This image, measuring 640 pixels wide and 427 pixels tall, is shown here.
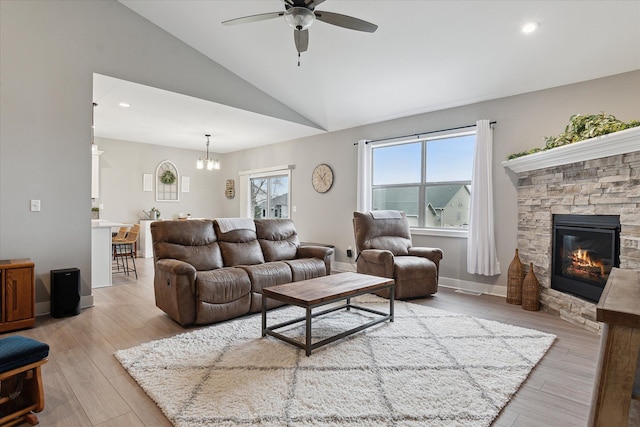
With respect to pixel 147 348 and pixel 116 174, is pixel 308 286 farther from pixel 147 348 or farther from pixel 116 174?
pixel 116 174


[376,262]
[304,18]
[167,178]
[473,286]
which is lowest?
[473,286]

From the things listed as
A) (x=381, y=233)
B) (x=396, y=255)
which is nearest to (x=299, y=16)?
(x=381, y=233)

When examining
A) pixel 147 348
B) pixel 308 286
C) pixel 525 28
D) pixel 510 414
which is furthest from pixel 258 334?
pixel 525 28

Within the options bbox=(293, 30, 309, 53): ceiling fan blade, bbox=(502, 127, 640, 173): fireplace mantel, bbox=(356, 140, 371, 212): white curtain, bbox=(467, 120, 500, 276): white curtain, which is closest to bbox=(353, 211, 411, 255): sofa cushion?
bbox=(356, 140, 371, 212): white curtain

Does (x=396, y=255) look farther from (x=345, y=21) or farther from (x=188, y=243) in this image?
(x=345, y=21)

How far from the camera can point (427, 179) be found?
5348 mm

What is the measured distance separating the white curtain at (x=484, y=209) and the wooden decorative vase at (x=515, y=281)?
1.14 feet

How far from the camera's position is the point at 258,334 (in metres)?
3.06

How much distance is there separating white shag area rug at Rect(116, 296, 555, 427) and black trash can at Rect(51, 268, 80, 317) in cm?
141

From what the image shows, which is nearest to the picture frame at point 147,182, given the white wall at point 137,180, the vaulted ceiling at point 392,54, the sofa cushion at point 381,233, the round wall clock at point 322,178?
the white wall at point 137,180

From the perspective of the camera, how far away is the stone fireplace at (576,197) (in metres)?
2.87

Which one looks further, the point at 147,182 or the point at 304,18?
the point at 147,182

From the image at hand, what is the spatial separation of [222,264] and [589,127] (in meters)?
3.89

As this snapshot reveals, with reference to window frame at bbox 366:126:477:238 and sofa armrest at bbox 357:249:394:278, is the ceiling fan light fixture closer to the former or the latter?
sofa armrest at bbox 357:249:394:278
